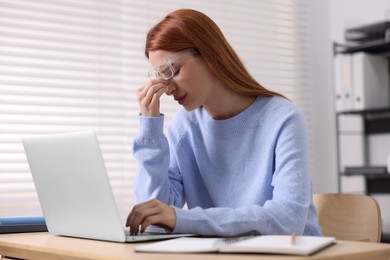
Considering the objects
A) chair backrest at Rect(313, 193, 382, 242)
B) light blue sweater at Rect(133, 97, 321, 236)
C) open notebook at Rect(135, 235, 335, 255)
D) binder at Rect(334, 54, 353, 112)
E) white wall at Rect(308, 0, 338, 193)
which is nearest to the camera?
open notebook at Rect(135, 235, 335, 255)

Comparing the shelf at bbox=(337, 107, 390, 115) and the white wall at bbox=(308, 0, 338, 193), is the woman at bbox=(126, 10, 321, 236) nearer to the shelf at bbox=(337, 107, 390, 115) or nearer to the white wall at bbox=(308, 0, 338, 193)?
the shelf at bbox=(337, 107, 390, 115)

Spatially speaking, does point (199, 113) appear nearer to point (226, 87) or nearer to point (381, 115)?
point (226, 87)

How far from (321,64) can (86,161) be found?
2.93 meters

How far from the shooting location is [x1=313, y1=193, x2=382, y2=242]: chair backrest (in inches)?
68.0

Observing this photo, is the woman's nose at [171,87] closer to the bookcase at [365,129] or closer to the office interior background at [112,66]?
the office interior background at [112,66]

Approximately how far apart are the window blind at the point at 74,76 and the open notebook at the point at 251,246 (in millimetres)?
1821

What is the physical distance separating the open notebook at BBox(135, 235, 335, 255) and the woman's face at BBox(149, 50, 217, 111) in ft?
1.89

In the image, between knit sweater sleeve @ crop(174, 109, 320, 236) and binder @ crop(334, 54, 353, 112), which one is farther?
binder @ crop(334, 54, 353, 112)

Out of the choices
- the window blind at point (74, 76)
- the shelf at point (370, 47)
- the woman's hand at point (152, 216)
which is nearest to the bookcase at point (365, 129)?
the shelf at point (370, 47)

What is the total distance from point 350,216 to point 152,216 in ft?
2.53

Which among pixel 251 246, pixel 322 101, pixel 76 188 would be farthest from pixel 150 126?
pixel 322 101

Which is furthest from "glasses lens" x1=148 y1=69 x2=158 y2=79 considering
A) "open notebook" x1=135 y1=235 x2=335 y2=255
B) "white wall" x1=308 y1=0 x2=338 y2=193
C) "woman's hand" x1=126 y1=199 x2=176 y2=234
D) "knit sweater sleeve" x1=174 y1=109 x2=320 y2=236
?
"white wall" x1=308 y1=0 x2=338 y2=193

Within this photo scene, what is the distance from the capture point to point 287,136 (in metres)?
1.54

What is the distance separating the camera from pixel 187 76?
1.63 m
